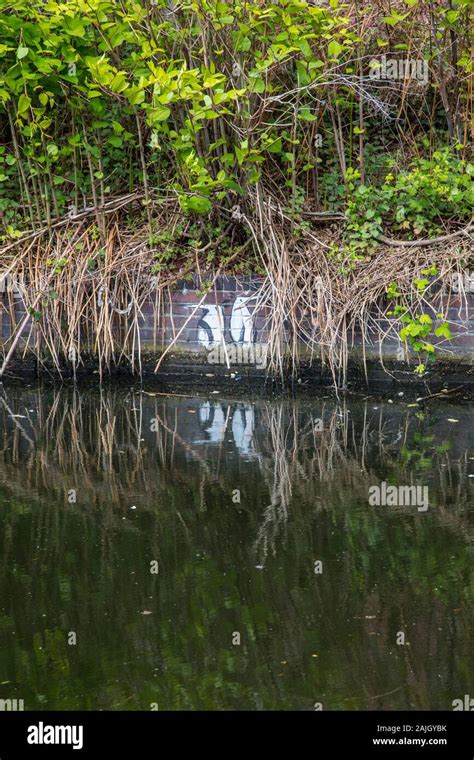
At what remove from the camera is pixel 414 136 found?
26.6 feet

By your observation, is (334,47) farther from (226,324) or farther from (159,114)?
(226,324)

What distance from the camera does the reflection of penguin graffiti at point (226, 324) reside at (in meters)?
7.48

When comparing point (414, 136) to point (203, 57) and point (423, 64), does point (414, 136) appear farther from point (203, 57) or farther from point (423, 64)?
point (203, 57)

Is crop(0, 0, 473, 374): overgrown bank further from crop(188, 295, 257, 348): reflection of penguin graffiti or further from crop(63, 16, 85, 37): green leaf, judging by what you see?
crop(188, 295, 257, 348): reflection of penguin graffiti

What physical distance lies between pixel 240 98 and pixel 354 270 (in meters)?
1.53

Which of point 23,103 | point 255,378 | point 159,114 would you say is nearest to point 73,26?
point 23,103

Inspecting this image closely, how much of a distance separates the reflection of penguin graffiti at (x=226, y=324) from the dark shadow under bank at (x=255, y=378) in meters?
0.19

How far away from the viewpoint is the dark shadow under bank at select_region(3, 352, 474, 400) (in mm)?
7188

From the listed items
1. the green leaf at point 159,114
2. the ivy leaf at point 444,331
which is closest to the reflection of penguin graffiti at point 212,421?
the ivy leaf at point 444,331

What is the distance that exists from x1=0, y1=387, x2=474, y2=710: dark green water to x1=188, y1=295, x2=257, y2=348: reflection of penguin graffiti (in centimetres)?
89

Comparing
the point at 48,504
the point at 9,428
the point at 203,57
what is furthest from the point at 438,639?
the point at 203,57

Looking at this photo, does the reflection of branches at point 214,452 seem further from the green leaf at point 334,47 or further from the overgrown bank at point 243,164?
the green leaf at point 334,47

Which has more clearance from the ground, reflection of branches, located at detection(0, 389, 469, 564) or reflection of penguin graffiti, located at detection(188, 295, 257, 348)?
reflection of penguin graffiti, located at detection(188, 295, 257, 348)

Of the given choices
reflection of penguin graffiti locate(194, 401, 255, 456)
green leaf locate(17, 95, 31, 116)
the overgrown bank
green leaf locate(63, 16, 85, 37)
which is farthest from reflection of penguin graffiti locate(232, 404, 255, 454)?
green leaf locate(63, 16, 85, 37)
